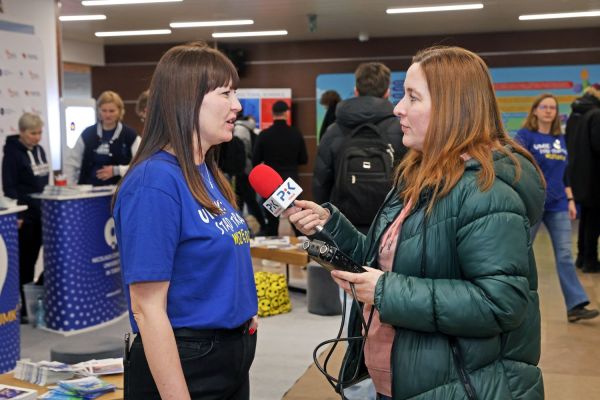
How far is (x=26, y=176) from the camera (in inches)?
215

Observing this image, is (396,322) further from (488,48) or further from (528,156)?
(488,48)

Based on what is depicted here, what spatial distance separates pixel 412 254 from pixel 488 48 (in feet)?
40.3

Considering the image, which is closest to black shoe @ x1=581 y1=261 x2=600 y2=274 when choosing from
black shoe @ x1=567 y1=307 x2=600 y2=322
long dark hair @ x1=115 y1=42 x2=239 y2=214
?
black shoe @ x1=567 y1=307 x2=600 y2=322

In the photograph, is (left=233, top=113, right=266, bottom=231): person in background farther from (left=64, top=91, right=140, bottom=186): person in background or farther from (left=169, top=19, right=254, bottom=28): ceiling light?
(left=64, top=91, right=140, bottom=186): person in background

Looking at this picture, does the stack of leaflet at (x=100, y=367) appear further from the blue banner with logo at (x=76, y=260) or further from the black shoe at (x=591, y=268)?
the black shoe at (x=591, y=268)

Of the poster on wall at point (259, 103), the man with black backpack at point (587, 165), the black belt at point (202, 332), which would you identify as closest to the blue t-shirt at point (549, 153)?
the man with black backpack at point (587, 165)

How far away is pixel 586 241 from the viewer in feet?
23.3

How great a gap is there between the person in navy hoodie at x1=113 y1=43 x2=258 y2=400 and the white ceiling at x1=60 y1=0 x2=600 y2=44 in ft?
26.7

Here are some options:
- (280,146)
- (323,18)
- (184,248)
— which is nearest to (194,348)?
(184,248)

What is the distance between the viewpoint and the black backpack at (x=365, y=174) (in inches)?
163

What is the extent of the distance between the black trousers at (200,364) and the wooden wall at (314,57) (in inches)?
447

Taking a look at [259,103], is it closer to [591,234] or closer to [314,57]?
[314,57]

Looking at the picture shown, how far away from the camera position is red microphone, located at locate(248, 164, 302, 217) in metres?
1.91

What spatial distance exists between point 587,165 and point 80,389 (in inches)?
222
